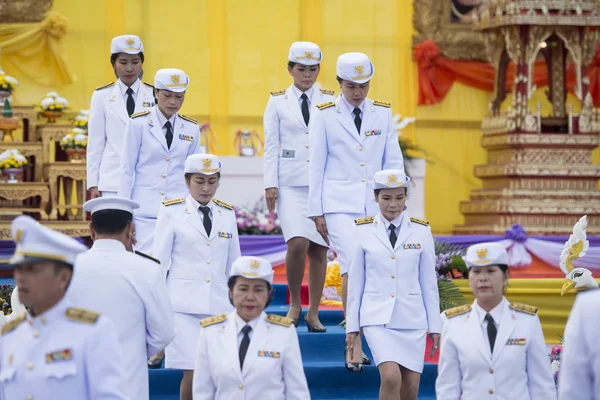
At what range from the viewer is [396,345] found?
21.9ft

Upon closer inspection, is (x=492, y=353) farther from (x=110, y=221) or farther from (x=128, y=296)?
(x=110, y=221)

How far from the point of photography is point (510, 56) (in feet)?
46.6

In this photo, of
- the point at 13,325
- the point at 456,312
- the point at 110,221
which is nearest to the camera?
the point at 13,325

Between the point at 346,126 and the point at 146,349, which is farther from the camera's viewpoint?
the point at 346,126

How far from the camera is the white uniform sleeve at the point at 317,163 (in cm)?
775

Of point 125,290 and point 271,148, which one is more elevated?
point 271,148

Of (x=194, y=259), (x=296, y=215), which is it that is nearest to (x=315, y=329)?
(x=296, y=215)

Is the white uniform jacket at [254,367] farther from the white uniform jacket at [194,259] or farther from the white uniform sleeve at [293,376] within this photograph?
the white uniform jacket at [194,259]

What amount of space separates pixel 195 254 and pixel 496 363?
2.13 metres

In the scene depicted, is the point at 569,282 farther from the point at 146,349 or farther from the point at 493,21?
the point at 493,21

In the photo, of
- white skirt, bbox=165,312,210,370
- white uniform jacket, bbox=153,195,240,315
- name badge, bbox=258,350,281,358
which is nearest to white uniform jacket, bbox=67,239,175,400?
name badge, bbox=258,350,281,358

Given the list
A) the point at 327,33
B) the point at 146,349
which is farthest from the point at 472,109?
the point at 146,349

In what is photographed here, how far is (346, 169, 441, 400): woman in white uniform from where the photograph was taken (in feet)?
21.8

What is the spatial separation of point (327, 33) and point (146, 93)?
25.7ft
